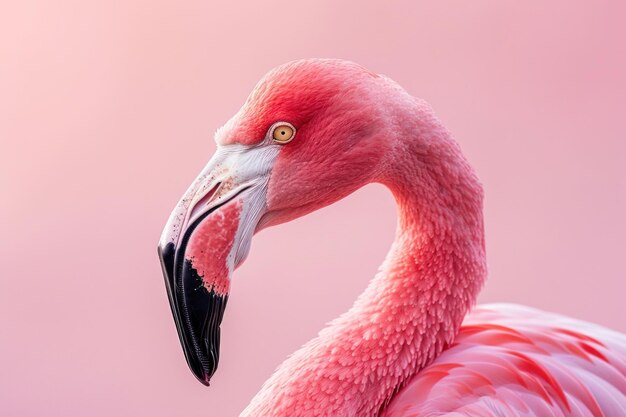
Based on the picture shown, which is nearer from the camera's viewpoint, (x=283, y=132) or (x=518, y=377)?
(x=283, y=132)

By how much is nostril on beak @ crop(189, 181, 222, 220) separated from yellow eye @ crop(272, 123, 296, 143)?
4.1 inches

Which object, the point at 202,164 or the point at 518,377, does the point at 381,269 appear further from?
the point at 202,164

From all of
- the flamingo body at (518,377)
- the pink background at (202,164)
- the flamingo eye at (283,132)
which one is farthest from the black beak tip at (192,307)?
the pink background at (202,164)

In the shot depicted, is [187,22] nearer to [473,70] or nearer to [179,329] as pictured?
[473,70]

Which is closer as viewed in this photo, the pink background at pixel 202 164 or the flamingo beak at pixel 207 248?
the flamingo beak at pixel 207 248

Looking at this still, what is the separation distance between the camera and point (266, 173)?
40.8 inches

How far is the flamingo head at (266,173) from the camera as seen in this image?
0.97 m

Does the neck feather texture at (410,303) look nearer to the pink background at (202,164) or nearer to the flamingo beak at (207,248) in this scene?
the flamingo beak at (207,248)

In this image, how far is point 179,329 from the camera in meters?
0.98

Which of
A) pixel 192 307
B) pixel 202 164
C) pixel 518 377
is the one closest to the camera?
pixel 192 307

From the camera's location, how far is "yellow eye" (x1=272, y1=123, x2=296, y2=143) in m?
1.04

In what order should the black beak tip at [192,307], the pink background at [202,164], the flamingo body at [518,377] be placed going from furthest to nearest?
the pink background at [202,164] < the flamingo body at [518,377] < the black beak tip at [192,307]

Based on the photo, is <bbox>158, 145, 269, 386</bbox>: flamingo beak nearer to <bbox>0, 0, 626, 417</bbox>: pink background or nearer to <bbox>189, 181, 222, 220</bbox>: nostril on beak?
<bbox>189, 181, 222, 220</bbox>: nostril on beak

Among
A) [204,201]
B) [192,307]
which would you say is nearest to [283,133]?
[204,201]
